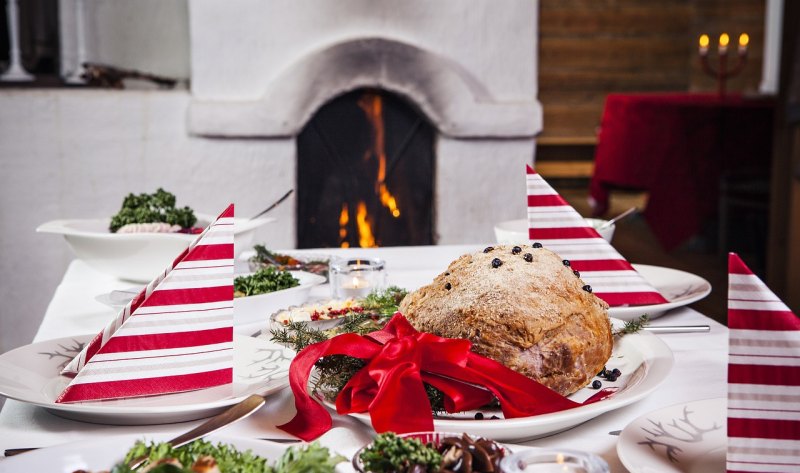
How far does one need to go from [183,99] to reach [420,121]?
923 mm

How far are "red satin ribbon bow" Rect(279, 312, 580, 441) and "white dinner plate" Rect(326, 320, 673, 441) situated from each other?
0.02m

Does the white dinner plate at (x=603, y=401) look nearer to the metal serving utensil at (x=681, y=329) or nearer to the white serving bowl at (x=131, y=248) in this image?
the metal serving utensil at (x=681, y=329)

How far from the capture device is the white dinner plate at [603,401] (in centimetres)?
72

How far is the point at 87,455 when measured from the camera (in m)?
0.60

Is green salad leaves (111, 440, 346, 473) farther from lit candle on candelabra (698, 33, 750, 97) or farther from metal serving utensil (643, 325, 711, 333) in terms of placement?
lit candle on candelabra (698, 33, 750, 97)

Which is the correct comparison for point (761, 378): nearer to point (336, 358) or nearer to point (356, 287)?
point (336, 358)

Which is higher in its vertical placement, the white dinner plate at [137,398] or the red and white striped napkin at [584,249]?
the red and white striped napkin at [584,249]

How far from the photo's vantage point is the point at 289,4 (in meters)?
3.09

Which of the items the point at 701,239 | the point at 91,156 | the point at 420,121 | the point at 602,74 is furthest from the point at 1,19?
the point at 602,74

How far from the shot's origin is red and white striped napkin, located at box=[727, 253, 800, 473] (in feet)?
1.93

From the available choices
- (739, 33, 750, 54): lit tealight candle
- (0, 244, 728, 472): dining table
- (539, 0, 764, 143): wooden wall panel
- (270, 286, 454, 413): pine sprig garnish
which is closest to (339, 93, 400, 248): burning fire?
(739, 33, 750, 54): lit tealight candle

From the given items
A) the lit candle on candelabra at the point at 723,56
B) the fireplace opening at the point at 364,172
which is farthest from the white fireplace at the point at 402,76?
the lit candle on candelabra at the point at 723,56

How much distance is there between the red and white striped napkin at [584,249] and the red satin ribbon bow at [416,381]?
426mm

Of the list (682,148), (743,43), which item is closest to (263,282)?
(743,43)
